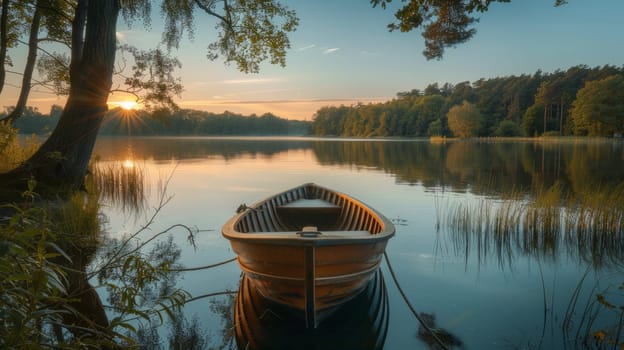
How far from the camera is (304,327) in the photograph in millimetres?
3955

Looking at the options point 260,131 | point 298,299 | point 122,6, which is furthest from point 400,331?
point 260,131

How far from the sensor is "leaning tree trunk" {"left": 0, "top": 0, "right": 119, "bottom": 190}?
802cm

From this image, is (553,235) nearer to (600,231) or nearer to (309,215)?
(600,231)

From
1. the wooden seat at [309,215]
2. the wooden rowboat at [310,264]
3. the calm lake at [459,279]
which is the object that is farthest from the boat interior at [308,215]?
the wooden rowboat at [310,264]

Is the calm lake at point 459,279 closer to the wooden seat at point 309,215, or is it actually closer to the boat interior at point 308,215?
the boat interior at point 308,215

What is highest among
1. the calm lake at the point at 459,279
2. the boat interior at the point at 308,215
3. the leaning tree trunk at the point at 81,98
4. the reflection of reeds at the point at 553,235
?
the leaning tree trunk at the point at 81,98

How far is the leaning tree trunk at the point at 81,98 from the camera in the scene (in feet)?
26.3

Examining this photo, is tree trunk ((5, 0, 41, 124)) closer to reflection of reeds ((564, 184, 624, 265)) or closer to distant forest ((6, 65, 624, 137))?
distant forest ((6, 65, 624, 137))

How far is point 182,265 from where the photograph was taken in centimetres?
608

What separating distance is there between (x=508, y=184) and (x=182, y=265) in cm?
1335

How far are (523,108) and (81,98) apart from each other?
7902 centimetres

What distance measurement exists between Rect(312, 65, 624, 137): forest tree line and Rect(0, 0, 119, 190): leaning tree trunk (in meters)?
61.2

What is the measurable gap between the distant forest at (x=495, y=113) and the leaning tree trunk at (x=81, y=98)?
168 cm

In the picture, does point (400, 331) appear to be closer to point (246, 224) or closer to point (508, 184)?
point (246, 224)
